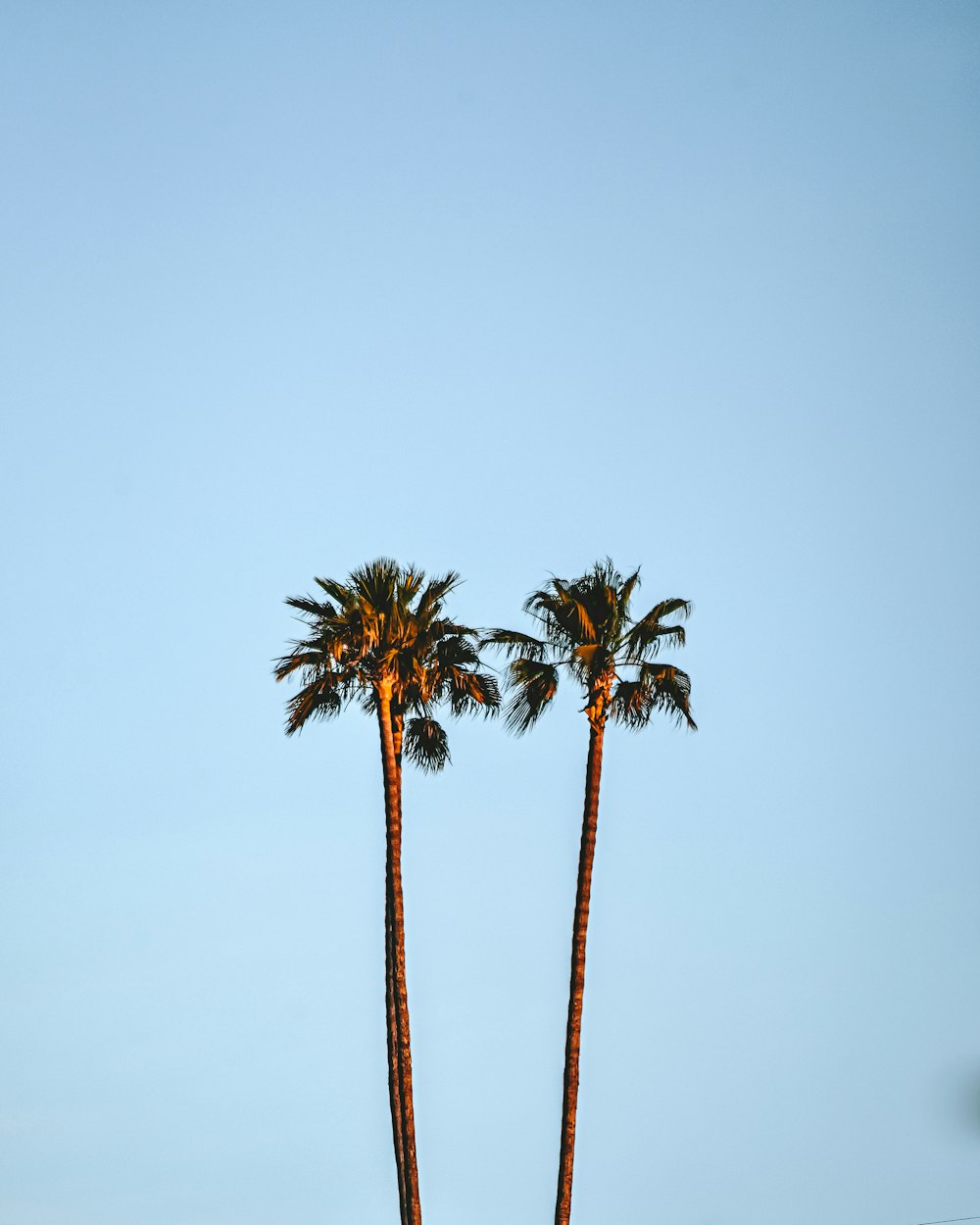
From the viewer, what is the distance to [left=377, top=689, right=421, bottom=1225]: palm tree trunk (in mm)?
41094

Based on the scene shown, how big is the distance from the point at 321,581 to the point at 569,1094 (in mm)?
12494

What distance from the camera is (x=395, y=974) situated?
42656 mm

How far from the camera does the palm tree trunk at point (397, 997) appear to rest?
41094mm

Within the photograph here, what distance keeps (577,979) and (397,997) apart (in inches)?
155

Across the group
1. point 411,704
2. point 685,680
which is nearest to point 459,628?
point 411,704

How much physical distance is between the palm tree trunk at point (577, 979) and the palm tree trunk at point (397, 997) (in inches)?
126

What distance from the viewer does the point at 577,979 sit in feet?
136

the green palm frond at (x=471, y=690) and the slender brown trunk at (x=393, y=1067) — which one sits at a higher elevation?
the green palm frond at (x=471, y=690)

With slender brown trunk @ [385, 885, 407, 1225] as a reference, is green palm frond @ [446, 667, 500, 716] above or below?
above

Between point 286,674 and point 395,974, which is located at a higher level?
point 286,674

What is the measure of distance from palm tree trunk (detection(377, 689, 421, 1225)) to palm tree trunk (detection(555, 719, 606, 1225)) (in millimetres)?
3213

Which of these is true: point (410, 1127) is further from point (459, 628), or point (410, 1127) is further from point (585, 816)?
point (459, 628)

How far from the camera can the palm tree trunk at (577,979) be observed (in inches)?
1574

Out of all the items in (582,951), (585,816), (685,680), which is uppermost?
(685,680)
